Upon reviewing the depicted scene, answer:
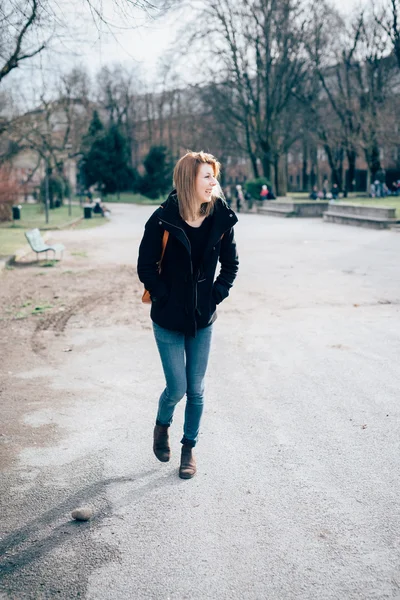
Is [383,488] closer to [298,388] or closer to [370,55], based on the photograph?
[298,388]

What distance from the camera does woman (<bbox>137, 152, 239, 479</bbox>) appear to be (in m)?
3.96

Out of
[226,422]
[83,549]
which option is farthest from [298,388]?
[83,549]

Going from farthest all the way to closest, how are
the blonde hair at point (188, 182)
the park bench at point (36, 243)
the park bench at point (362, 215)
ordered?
the park bench at point (362, 215) < the park bench at point (36, 243) < the blonde hair at point (188, 182)

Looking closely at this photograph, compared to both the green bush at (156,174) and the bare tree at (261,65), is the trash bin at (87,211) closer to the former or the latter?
the bare tree at (261,65)

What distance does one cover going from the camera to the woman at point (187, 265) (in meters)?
3.96

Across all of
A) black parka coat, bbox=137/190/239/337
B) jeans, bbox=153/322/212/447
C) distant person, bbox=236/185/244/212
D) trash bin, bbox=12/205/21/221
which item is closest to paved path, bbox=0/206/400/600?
jeans, bbox=153/322/212/447

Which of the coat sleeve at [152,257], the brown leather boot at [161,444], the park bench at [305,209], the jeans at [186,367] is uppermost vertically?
the park bench at [305,209]

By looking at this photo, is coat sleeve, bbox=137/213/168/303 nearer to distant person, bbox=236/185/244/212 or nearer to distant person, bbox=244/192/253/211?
distant person, bbox=236/185/244/212

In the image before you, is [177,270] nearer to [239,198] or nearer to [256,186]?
[239,198]

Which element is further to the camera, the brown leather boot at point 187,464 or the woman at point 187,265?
the brown leather boot at point 187,464

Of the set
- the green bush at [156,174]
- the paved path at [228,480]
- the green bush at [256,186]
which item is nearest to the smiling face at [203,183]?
the paved path at [228,480]

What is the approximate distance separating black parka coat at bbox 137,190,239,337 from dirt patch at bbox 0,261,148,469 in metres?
1.57

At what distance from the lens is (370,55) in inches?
1845

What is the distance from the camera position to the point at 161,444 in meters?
4.49
